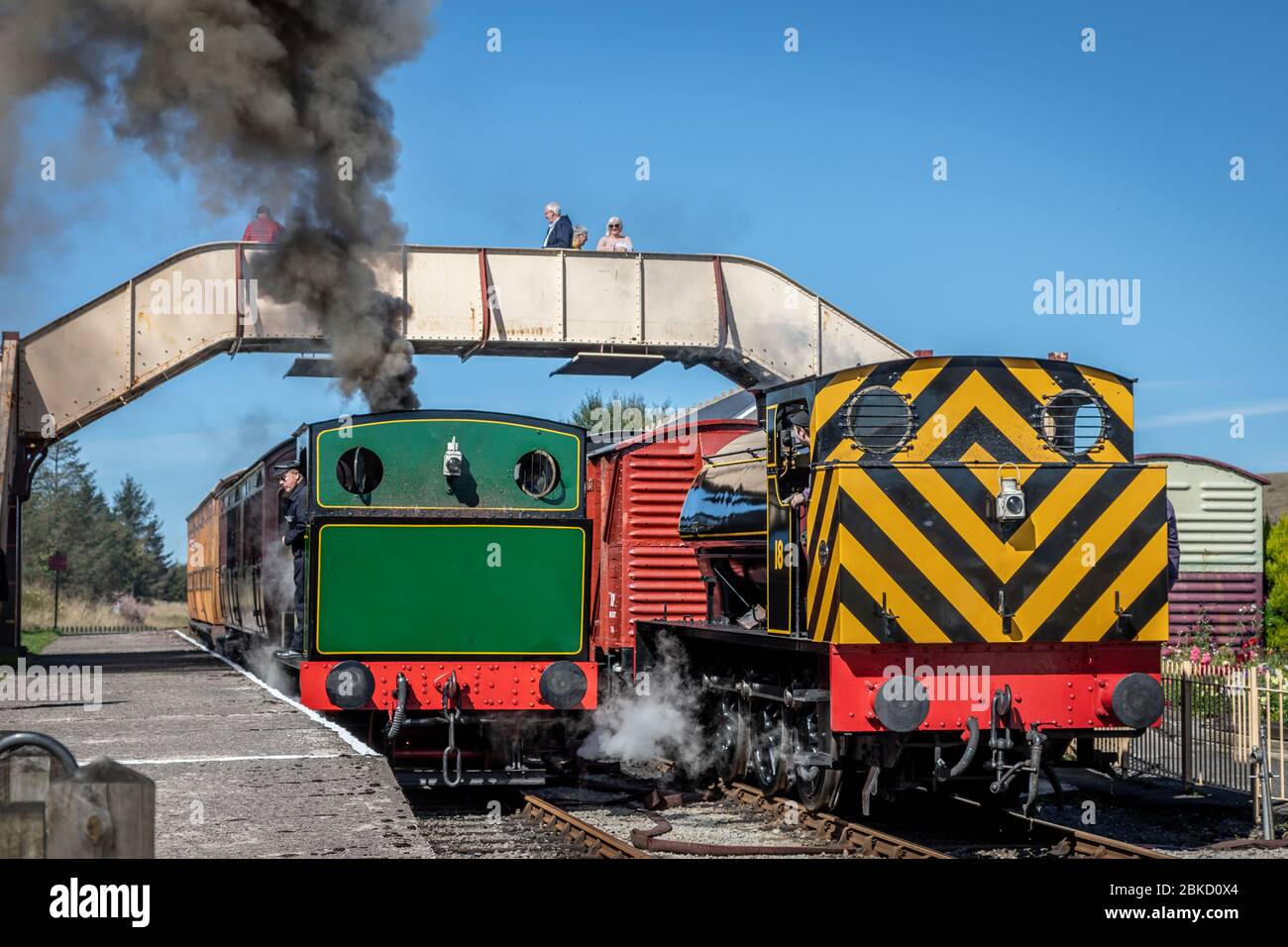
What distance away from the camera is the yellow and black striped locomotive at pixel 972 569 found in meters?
9.17

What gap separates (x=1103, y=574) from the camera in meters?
9.41

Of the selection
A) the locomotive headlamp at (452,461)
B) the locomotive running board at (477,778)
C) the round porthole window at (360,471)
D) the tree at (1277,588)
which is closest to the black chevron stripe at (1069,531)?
the locomotive running board at (477,778)

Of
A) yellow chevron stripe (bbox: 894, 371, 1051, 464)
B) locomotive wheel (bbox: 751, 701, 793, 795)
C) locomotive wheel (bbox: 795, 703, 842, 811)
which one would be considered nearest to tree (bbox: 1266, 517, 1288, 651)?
locomotive wheel (bbox: 751, 701, 793, 795)

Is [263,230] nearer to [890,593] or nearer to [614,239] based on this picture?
[614,239]

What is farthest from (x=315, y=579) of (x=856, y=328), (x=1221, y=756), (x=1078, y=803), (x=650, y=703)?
(x=856, y=328)

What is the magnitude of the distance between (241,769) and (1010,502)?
5.38 meters

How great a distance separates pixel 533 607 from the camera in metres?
11.7

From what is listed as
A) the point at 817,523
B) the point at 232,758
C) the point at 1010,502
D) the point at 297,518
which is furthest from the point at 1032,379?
the point at 232,758

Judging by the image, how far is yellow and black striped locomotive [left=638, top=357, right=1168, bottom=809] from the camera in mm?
9172

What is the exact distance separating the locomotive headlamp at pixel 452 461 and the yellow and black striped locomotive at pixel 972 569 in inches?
111

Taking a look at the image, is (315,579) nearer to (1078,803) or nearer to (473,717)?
(473,717)

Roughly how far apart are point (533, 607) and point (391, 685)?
124 cm

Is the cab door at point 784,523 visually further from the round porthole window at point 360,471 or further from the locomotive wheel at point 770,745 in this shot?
the round porthole window at point 360,471

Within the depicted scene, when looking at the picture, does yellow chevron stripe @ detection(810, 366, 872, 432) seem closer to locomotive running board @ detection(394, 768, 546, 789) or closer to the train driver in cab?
the train driver in cab
